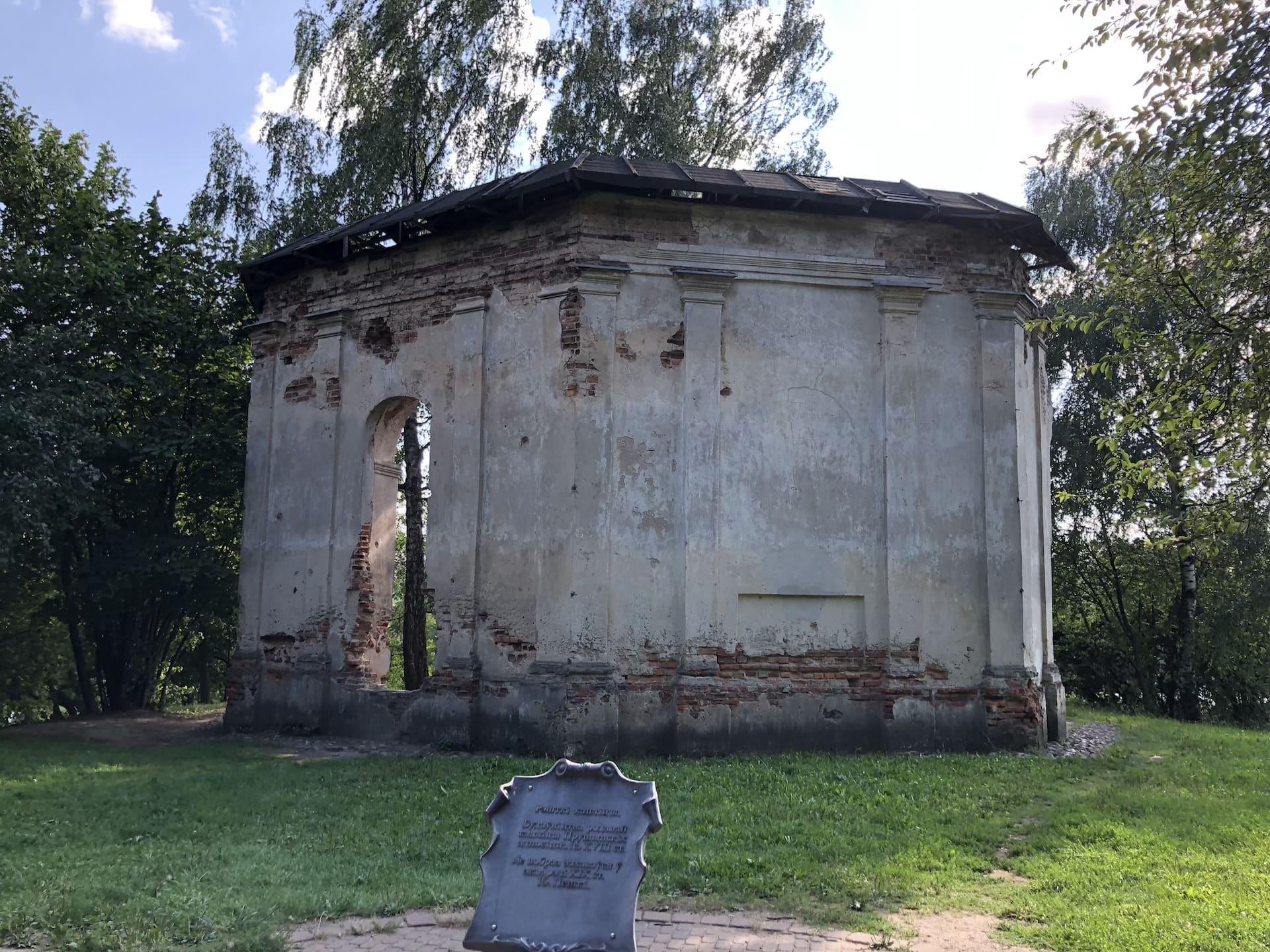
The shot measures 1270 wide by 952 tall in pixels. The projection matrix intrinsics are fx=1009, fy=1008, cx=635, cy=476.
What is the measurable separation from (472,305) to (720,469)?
12.1ft

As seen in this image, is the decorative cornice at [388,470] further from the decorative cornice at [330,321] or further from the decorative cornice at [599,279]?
the decorative cornice at [599,279]

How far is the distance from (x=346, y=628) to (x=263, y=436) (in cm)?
326

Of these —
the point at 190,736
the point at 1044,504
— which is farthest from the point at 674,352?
the point at 190,736

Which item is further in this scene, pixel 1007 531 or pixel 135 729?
pixel 135 729

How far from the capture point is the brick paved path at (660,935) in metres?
4.99

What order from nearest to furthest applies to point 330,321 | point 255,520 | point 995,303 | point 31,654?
point 995,303 → point 330,321 → point 255,520 → point 31,654

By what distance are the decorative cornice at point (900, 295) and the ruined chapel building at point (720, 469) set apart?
3 cm

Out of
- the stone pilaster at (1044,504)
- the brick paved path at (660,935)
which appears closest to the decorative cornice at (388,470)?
the brick paved path at (660,935)

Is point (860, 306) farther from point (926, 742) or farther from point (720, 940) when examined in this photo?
point (720, 940)

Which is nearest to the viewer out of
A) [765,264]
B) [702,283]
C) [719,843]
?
[719,843]

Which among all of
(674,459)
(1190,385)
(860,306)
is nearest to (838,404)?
(860,306)

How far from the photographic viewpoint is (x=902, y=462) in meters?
11.8

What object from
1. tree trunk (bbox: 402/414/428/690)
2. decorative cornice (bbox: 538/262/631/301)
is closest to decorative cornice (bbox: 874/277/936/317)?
decorative cornice (bbox: 538/262/631/301)

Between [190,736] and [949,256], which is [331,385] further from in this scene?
[949,256]
